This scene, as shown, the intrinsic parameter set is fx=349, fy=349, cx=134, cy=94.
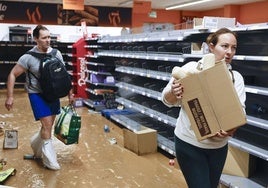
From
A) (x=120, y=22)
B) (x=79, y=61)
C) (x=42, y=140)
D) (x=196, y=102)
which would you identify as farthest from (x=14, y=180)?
(x=120, y=22)

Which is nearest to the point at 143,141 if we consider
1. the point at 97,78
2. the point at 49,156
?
the point at 49,156

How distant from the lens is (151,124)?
6230mm

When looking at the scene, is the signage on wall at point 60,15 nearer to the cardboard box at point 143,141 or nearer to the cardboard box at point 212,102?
the cardboard box at point 143,141

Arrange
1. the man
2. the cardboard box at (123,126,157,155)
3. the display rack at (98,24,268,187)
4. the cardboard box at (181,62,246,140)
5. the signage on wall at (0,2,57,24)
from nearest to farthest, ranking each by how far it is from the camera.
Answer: the cardboard box at (181,62,246,140) < the display rack at (98,24,268,187) < the man < the cardboard box at (123,126,157,155) < the signage on wall at (0,2,57,24)

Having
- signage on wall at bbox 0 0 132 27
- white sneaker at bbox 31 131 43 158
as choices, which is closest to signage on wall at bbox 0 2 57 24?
signage on wall at bbox 0 0 132 27

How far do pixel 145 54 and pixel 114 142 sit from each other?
157 centimetres

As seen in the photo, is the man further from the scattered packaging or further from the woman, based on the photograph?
the woman

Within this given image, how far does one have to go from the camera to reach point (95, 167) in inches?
178

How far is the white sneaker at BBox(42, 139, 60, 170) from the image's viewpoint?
425cm

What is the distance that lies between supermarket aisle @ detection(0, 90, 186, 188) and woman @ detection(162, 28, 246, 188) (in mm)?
1842

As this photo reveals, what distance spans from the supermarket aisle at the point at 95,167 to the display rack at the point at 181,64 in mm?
483

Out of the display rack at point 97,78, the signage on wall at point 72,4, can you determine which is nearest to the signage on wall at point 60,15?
the signage on wall at point 72,4

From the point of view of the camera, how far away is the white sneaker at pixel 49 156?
425 cm

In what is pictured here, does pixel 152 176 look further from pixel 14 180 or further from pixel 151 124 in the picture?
pixel 151 124
